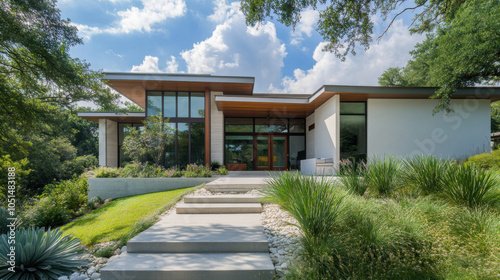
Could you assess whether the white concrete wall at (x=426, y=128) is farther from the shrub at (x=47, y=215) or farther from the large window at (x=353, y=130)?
the shrub at (x=47, y=215)

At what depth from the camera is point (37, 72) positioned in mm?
6043

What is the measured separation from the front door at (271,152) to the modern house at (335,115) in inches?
81.1

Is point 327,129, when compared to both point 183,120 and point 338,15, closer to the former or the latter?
point 338,15

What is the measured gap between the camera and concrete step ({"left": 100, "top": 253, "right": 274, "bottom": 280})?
2574 millimetres

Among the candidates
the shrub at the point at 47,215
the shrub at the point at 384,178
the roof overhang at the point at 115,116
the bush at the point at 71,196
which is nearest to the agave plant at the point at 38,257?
the shrub at the point at 47,215

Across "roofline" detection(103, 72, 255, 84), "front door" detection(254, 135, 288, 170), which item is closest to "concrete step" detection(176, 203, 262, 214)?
"roofline" detection(103, 72, 255, 84)

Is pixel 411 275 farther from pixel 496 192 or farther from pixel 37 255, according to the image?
pixel 37 255

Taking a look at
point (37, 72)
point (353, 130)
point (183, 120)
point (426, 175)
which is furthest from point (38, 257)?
point (353, 130)

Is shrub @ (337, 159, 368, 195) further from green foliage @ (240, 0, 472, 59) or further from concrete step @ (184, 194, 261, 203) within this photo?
green foliage @ (240, 0, 472, 59)

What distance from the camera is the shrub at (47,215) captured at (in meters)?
5.45

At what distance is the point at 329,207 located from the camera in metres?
2.95

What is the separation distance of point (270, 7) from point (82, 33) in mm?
5225

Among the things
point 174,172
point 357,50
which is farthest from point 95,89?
point 357,50

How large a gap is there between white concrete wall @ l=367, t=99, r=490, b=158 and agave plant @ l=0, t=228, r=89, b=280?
11.0 m
